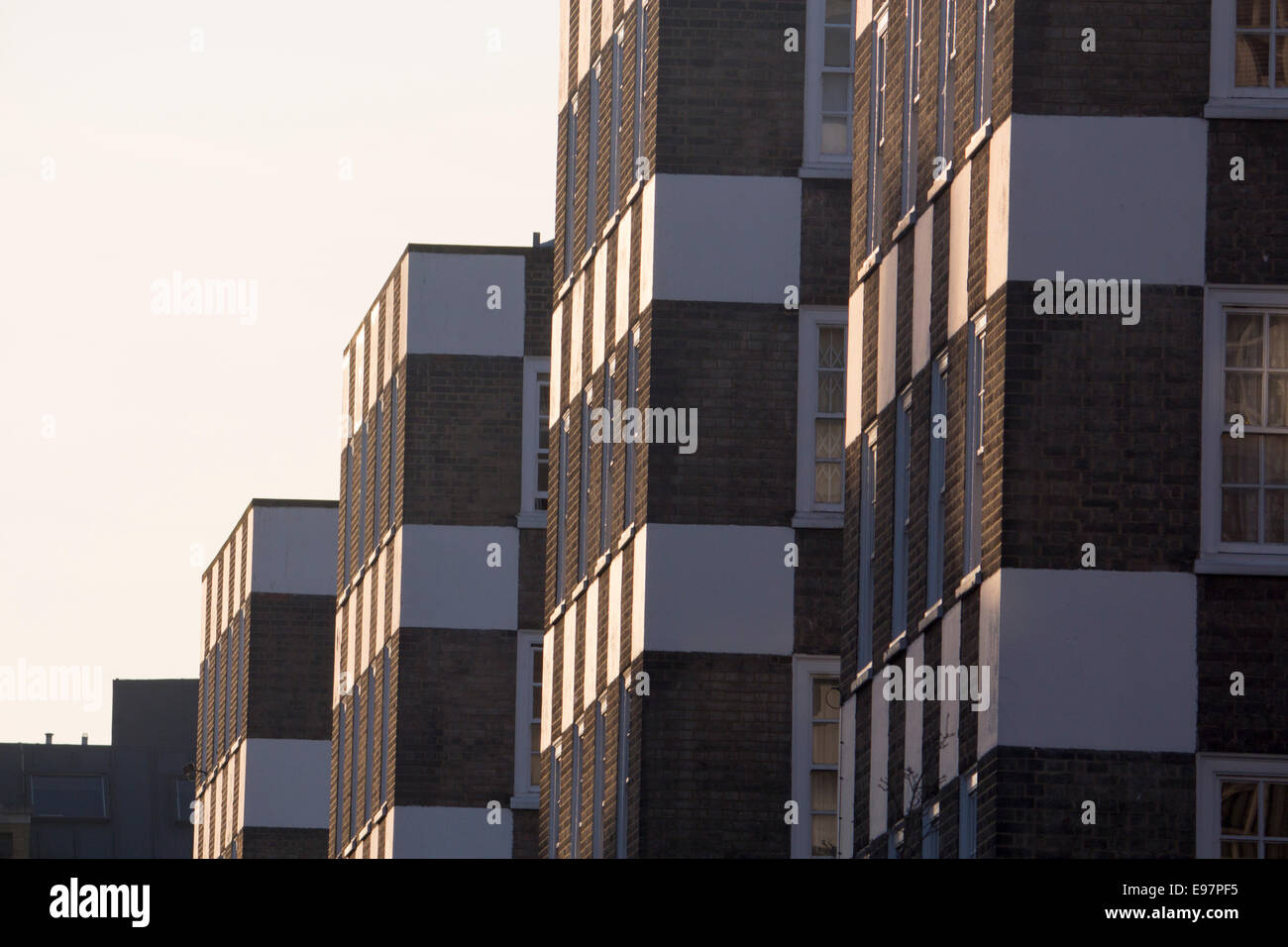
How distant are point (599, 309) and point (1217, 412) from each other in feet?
48.1

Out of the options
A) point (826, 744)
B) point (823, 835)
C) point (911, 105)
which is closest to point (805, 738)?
point (826, 744)

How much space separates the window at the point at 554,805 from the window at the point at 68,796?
69570 mm

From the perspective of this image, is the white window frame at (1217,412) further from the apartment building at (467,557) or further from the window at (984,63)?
the apartment building at (467,557)

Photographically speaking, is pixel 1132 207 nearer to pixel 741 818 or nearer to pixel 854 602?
pixel 854 602

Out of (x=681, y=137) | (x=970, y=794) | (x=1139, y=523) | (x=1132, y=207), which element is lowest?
(x=970, y=794)

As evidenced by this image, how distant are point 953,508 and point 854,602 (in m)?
3.89

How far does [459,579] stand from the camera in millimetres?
43625

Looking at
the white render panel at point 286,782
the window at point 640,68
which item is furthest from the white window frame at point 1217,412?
the white render panel at point 286,782

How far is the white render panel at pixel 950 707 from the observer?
23500mm

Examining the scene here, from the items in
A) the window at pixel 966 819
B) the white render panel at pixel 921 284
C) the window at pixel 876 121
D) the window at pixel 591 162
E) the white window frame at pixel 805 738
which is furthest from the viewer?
the window at pixel 591 162

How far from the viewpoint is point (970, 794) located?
23.1m

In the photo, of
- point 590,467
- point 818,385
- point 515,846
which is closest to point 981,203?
point 818,385

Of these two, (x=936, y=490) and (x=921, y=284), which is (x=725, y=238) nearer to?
(x=921, y=284)

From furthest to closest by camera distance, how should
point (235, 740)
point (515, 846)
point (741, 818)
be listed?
point (235, 740), point (515, 846), point (741, 818)
